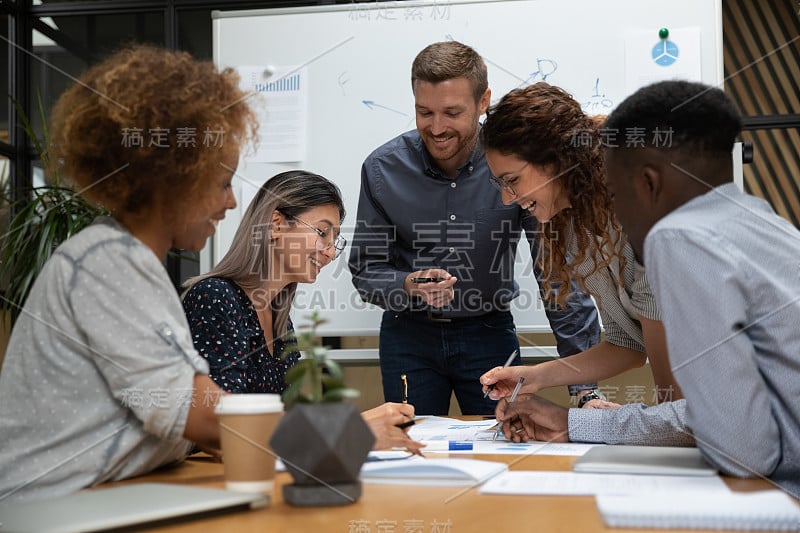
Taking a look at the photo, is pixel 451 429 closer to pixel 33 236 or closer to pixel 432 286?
pixel 432 286

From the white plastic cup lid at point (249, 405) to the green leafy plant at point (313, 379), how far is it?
10 cm

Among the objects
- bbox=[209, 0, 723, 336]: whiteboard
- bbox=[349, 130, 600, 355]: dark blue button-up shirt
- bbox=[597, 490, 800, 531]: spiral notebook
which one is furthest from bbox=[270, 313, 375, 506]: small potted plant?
bbox=[209, 0, 723, 336]: whiteboard

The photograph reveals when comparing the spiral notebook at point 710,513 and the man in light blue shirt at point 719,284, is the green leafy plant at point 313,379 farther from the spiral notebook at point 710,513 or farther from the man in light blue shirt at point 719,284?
the man in light blue shirt at point 719,284

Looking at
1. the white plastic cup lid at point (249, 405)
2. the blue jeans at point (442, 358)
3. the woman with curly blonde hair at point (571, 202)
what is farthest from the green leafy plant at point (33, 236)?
the white plastic cup lid at point (249, 405)

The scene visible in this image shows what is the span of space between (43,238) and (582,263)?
2.25m

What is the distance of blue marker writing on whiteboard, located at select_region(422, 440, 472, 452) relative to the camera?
1406 mm

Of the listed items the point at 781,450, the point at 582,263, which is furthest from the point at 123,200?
the point at 582,263

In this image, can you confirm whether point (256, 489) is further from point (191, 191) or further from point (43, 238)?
point (43, 238)

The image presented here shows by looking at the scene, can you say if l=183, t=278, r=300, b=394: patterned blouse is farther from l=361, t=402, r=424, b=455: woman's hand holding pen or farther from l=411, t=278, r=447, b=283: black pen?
l=411, t=278, r=447, b=283: black pen

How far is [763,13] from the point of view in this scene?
4.84 meters

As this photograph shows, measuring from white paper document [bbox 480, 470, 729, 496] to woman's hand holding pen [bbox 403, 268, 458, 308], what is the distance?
1169 millimetres

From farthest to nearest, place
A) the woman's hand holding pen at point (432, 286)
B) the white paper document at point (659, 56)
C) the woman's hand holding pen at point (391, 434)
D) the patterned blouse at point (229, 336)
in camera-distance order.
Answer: the white paper document at point (659, 56)
the woman's hand holding pen at point (432, 286)
the patterned blouse at point (229, 336)
the woman's hand holding pen at point (391, 434)

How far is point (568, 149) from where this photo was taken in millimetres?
1743

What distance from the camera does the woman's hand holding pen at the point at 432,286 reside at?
223 centimetres
